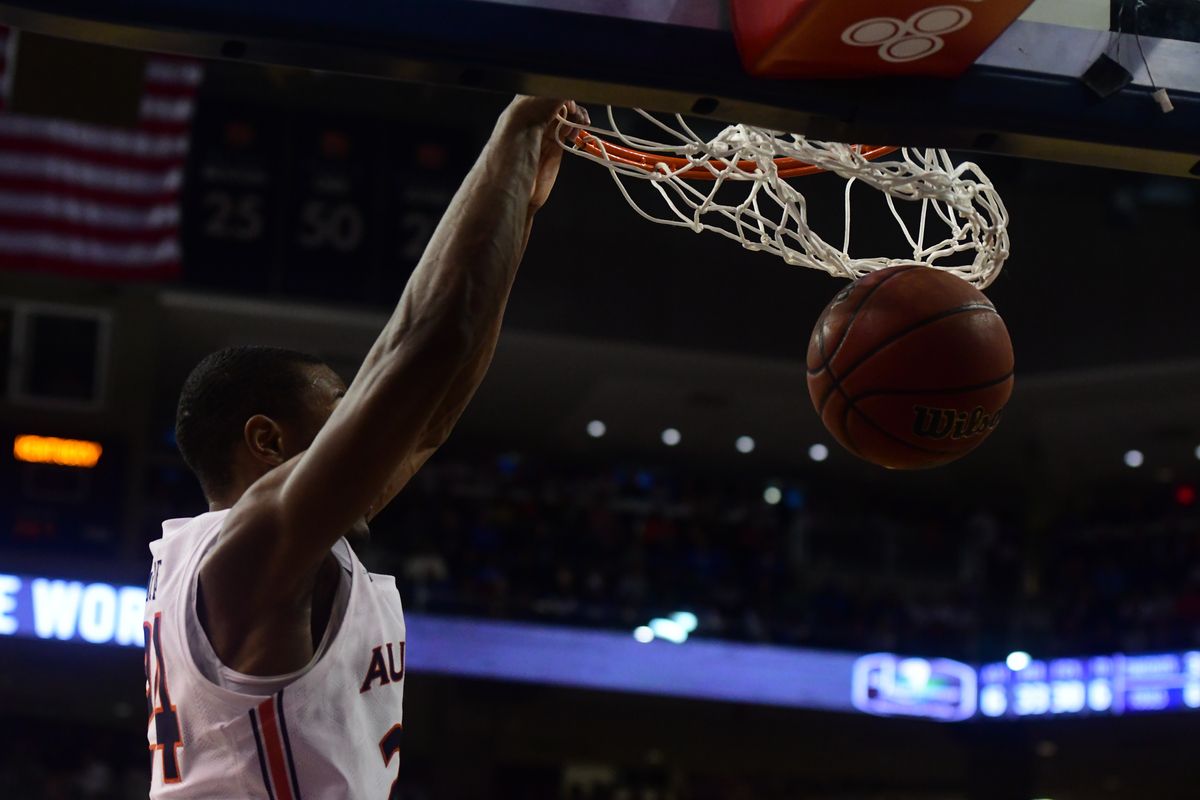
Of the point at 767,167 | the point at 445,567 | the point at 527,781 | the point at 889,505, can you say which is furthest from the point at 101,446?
the point at 767,167

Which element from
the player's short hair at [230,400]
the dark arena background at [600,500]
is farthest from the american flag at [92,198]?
the player's short hair at [230,400]

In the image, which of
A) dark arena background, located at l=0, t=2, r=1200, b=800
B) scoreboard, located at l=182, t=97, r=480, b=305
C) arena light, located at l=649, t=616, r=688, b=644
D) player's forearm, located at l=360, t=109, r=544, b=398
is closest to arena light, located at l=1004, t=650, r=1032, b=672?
dark arena background, located at l=0, t=2, r=1200, b=800

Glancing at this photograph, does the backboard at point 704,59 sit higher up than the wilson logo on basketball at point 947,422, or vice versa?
the backboard at point 704,59

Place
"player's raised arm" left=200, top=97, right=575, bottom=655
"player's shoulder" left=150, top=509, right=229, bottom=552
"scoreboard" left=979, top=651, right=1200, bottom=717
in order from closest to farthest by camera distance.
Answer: "player's raised arm" left=200, top=97, right=575, bottom=655
"player's shoulder" left=150, top=509, right=229, bottom=552
"scoreboard" left=979, top=651, right=1200, bottom=717

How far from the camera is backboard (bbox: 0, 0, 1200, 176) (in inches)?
69.8

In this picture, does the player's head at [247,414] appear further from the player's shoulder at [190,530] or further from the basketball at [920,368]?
the basketball at [920,368]

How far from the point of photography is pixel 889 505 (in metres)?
16.4

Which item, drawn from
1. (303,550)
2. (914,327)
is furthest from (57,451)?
(303,550)

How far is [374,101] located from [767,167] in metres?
10.5

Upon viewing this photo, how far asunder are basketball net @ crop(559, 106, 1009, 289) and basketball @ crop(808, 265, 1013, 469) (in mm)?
156

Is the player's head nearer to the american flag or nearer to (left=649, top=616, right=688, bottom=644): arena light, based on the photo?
the american flag

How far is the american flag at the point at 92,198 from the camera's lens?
9.66 metres

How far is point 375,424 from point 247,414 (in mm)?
334

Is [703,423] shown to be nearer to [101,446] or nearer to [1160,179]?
[1160,179]
